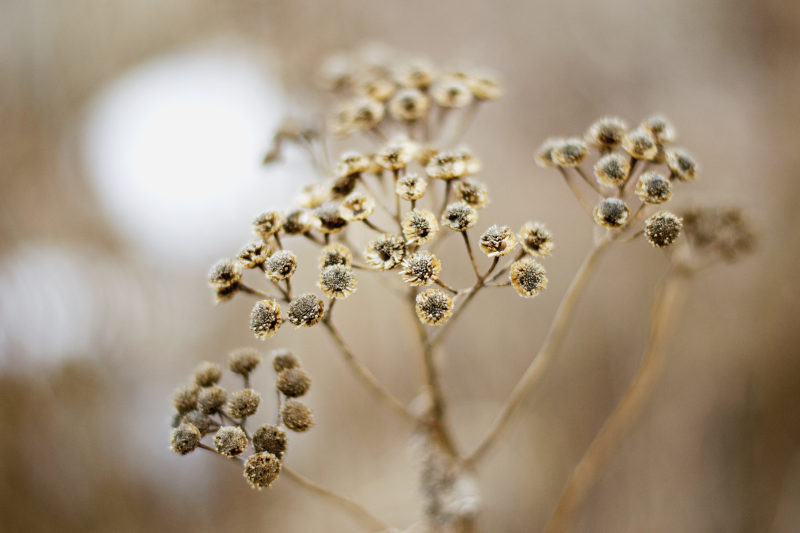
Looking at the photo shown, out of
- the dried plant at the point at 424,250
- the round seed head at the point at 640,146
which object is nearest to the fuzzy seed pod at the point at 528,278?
the dried plant at the point at 424,250

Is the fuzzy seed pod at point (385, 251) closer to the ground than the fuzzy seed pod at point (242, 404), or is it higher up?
higher up

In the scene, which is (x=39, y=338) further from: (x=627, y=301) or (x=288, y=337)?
(x=627, y=301)

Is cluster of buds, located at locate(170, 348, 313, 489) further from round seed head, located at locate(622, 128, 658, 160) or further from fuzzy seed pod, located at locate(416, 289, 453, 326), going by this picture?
round seed head, located at locate(622, 128, 658, 160)

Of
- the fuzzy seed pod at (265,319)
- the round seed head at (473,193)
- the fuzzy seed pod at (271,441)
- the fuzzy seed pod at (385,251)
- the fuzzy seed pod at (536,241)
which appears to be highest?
the round seed head at (473,193)

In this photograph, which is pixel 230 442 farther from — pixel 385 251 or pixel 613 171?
pixel 613 171

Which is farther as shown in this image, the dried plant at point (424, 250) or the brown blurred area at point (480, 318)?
the brown blurred area at point (480, 318)

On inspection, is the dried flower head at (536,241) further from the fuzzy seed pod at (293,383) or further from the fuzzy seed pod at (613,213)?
the fuzzy seed pod at (293,383)

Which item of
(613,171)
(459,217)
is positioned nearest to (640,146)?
(613,171)
